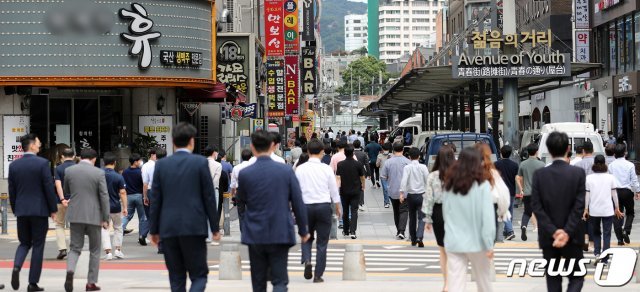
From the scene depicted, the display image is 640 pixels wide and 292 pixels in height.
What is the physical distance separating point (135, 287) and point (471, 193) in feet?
18.8

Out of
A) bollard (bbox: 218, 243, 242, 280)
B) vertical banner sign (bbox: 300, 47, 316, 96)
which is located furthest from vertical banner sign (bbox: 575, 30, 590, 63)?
bollard (bbox: 218, 243, 242, 280)

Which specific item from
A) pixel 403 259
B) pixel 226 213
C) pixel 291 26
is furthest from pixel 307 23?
pixel 403 259

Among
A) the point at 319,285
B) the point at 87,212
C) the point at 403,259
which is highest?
the point at 87,212

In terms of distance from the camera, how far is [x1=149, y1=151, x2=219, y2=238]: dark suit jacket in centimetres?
1058

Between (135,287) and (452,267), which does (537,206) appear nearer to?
(452,267)

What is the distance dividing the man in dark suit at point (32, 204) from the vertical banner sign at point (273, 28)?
3777 centimetres

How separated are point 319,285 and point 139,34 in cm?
1812

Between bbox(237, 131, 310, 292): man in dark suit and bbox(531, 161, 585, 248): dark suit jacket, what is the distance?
237 centimetres

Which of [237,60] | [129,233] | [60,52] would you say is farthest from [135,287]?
[237,60]

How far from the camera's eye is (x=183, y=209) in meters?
10.6

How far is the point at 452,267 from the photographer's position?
10.8 meters

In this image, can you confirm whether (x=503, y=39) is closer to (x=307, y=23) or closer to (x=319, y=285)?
(x=319, y=285)

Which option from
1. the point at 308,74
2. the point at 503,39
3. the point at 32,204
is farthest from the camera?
the point at 308,74

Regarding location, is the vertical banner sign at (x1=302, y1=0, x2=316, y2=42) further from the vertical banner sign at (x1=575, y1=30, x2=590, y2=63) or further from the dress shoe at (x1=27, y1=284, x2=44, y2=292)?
the dress shoe at (x1=27, y1=284, x2=44, y2=292)
